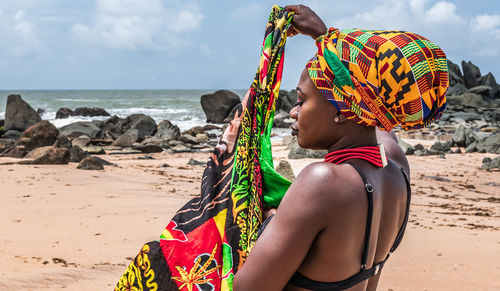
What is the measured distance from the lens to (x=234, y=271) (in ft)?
4.61

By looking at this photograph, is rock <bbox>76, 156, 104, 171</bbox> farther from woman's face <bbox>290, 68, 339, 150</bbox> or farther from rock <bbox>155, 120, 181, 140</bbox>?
rock <bbox>155, 120, 181, 140</bbox>

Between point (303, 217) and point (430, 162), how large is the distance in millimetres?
11289

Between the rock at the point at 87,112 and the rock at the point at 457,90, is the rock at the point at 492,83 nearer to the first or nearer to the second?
the rock at the point at 457,90

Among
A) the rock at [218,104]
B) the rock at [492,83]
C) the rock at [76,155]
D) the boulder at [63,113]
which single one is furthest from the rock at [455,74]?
the rock at [76,155]

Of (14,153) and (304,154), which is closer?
(14,153)

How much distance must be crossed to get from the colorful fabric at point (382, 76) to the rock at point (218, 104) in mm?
29255

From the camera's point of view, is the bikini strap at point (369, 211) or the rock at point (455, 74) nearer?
the bikini strap at point (369, 211)

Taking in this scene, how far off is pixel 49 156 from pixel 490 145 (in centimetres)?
1173

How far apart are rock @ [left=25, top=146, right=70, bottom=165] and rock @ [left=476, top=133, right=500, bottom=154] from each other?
36.7 ft

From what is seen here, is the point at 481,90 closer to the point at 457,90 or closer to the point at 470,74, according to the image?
the point at 457,90

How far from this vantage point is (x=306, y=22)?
72.1 inches

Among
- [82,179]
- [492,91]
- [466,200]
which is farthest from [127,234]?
[492,91]

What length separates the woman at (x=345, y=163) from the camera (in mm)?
1199

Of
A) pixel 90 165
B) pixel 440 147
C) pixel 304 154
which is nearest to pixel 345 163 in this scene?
pixel 90 165
